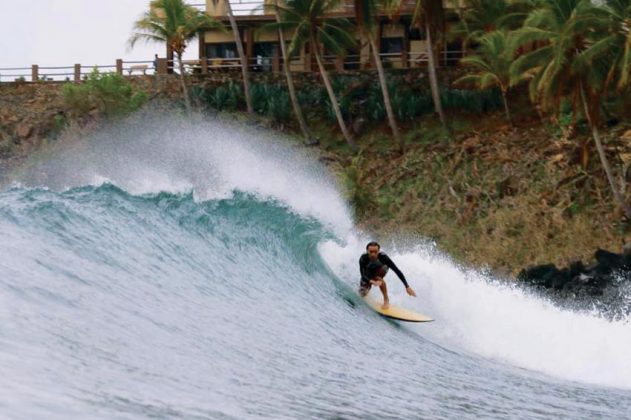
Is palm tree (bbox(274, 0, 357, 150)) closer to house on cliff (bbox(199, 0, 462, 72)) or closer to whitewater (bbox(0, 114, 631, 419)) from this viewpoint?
house on cliff (bbox(199, 0, 462, 72))

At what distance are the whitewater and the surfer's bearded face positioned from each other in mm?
850

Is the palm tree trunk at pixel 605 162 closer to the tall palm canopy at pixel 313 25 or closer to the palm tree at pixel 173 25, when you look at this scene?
the tall palm canopy at pixel 313 25

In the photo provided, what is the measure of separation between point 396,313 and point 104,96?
98.8 feet

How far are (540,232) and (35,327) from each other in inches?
996

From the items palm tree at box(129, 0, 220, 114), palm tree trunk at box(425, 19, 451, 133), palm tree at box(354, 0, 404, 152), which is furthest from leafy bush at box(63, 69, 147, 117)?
palm tree trunk at box(425, 19, 451, 133)

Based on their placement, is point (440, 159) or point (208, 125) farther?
point (208, 125)

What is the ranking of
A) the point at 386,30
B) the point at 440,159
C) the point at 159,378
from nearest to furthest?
the point at 159,378, the point at 440,159, the point at 386,30

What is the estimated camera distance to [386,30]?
163 ft

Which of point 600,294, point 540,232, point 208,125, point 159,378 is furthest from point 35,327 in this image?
point 208,125

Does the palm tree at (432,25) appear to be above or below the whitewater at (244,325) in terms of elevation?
above

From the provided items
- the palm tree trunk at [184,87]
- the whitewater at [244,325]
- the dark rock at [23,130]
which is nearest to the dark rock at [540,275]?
the whitewater at [244,325]

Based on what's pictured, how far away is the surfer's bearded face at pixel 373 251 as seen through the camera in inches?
679

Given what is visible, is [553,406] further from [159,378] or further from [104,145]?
[104,145]

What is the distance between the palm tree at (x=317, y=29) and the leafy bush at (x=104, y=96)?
6952 millimetres
